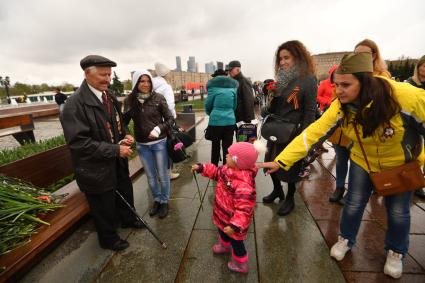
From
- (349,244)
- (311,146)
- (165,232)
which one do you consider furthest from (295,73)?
(165,232)

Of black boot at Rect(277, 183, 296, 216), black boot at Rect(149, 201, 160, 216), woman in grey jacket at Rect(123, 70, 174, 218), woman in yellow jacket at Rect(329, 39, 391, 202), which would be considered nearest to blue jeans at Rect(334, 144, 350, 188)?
woman in yellow jacket at Rect(329, 39, 391, 202)

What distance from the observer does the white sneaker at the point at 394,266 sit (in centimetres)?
209

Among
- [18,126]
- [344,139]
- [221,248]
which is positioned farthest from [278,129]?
[18,126]

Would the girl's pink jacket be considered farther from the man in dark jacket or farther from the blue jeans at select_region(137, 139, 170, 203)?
the man in dark jacket

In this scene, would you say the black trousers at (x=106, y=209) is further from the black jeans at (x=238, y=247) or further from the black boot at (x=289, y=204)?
the black boot at (x=289, y=204)

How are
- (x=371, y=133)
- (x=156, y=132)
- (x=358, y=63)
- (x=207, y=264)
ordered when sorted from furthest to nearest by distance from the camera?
(x=156, y=132) < (x=207, y=264) < (x=371, y=133) < (x=358, y=63)

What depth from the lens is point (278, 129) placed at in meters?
2.77

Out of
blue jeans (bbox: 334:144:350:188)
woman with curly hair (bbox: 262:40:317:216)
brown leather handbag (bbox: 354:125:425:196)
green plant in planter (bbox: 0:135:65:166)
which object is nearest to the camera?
brown leather handbag (bbox: 354:125:425:196)

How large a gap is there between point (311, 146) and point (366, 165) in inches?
18.2

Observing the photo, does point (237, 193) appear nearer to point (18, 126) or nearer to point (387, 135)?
point (387, 135)

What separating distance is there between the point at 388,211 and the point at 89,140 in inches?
108

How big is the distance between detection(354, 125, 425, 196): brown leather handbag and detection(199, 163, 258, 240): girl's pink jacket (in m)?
0.97

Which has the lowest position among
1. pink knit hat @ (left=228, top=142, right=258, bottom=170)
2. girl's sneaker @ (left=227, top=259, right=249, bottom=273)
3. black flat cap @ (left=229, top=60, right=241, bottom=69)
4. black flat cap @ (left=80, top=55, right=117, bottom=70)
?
girl's sneaker @ (left=227, top=259, right=249, bottom=273)

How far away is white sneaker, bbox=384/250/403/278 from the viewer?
6.86 feet
